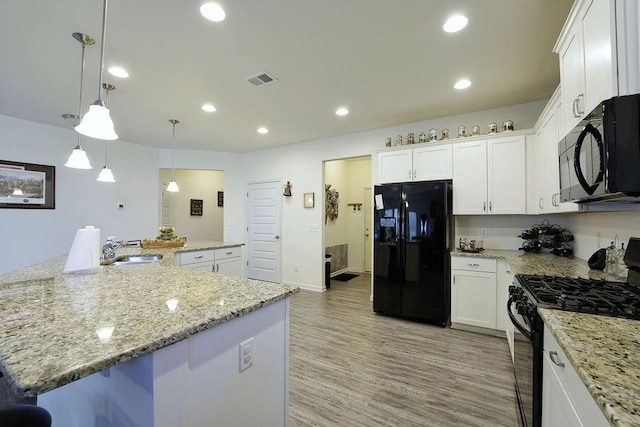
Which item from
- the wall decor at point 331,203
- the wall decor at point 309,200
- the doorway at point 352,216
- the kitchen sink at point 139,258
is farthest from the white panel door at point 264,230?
the kitchen sink at point 139,258

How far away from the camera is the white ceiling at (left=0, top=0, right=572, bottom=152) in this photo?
1.82 meters

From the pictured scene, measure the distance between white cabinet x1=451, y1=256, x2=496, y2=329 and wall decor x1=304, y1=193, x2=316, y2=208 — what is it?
2.58 m

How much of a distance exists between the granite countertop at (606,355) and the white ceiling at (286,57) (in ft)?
6.24

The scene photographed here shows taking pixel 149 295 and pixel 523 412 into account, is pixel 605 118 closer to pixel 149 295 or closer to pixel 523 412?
pixel 523 412

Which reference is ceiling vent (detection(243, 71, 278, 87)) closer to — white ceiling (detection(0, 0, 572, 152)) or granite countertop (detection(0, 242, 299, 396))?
white ceiling (detection(0, 0, 572, 152))

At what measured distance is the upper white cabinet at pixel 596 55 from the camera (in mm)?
1064

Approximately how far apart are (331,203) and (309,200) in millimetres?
1191

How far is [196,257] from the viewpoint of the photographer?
3.23 m

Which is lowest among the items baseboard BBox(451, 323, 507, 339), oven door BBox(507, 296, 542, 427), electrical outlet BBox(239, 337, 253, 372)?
baseboard BBox(451, 323, 507, 339)

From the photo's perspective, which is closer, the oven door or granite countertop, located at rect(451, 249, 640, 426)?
granite countertop, located at rect(451, 249, 640, 426)

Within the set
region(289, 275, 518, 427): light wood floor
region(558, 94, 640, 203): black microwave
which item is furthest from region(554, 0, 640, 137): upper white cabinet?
region(289, 275, 518, 427): light wood floor

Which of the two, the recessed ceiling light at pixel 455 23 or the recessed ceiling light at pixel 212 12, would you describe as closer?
the recessed ceiling light at pixel 212 12

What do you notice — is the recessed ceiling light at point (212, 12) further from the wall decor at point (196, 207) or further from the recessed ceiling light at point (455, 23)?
the wall decor at point (196, 207)

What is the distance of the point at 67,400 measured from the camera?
1.15m
